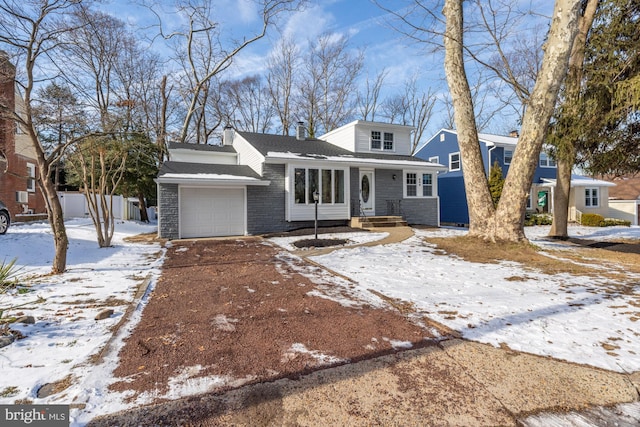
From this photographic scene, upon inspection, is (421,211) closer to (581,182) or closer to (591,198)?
(581,182)

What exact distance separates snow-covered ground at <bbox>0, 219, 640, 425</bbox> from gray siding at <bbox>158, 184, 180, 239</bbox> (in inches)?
144

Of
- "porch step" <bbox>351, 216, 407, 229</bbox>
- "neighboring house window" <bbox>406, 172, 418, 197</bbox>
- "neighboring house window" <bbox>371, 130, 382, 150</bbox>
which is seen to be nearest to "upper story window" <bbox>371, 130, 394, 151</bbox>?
"neighboring house window" <bbox>371, 130, 382, 150</bbox>

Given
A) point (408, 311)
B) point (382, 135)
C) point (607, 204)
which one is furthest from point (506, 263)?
point (607, 204)

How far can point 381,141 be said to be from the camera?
55.9ft

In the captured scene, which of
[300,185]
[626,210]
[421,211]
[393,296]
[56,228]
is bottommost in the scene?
[393,296]

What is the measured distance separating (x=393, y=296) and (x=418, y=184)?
40.3 ft

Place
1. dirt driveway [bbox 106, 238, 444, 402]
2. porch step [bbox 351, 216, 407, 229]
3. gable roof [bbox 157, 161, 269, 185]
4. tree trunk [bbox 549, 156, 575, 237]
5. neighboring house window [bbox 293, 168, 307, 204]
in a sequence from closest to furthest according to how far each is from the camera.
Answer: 1. dirt driveway [bbox 106, 238, 444, 402]
2. gable roof [bbox 157, 161, 269, 185]
3. tree trunk [bbox 549, 156, 575, 237]
4. neighboring house window [bbox 293, 168, 307, 204]
5. porch step [bbox 351, 216, 407, 229]

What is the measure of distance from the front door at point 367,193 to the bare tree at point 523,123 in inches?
227

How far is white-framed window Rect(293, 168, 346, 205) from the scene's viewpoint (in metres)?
13.2

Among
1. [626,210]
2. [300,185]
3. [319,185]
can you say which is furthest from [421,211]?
[626,210]

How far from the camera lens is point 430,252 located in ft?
27.2

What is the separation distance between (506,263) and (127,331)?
23.4ft

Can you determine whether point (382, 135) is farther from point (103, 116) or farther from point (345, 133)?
point (103, 116)

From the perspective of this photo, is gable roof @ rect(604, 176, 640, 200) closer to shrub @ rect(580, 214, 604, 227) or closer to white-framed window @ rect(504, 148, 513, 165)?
shrub @ rect(580, 214, 604, 227)
